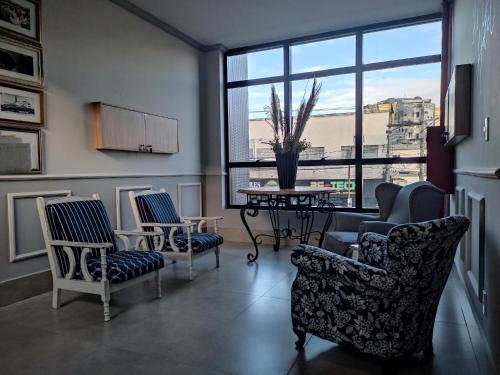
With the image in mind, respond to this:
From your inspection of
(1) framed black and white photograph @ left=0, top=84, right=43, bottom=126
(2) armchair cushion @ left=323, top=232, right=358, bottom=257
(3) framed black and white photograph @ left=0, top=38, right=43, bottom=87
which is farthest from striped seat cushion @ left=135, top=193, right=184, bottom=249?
(2) armchair cushion @ left=323, top=232, right=358, bottom=257

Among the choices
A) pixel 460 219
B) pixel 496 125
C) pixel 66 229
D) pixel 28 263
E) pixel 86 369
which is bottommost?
pixel 86 369

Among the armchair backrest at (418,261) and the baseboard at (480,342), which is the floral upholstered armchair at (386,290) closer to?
the armchair backrest at (418,261)

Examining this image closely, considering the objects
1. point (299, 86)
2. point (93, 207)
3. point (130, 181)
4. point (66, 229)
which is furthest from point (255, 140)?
point (66, 229)

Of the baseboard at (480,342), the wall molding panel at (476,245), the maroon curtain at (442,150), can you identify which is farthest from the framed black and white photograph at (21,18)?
the maroon curtain at (442,150)

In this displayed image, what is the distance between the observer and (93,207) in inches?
125

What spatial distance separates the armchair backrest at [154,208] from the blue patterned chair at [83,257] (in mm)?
613

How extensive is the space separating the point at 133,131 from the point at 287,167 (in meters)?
1.83

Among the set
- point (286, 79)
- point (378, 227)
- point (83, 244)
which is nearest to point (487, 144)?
point (378, 227)

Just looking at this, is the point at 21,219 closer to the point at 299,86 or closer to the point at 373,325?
the point at 373,325

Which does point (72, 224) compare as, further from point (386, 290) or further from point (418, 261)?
point (418, 261)

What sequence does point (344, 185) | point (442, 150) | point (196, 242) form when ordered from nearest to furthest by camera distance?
1. point (196, 242)
2. point (442, 150)
3. point (344, 185)

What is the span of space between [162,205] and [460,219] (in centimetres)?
299

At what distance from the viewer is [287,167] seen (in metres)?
4.25

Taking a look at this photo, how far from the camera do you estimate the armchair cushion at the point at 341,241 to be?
3.21 meters
